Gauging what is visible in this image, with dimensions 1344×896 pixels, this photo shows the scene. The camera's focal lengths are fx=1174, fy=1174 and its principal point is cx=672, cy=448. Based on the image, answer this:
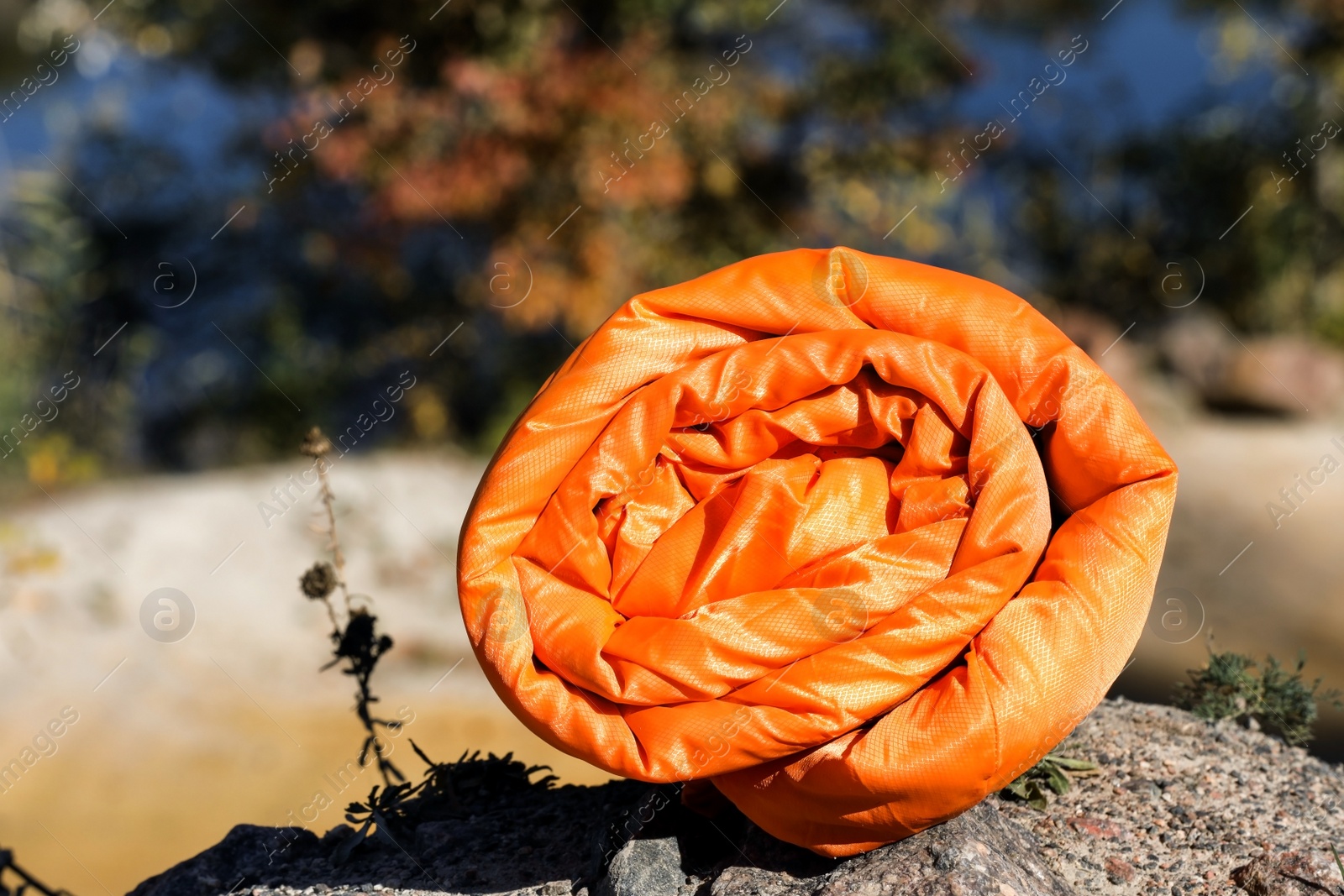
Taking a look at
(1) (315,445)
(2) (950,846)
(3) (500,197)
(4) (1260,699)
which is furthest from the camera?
(3) (500,197)

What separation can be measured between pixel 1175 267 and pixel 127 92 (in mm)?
8673

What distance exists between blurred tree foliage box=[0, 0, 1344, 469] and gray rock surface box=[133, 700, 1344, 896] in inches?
190

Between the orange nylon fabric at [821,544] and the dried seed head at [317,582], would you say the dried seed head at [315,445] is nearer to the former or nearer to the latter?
the dried seed head at [317,582]

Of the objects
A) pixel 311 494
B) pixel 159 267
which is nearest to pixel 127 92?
pixel 159 267

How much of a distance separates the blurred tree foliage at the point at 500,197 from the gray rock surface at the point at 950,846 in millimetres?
4821

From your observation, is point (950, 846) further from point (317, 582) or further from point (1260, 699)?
point (317, 582)

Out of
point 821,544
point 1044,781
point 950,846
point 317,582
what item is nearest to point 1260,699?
point 1044,781

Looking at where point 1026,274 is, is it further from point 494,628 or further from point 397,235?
point 494,628

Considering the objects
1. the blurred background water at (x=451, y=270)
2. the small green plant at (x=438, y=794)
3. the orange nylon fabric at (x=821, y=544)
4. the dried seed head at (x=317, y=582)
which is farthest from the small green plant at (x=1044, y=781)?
the blurred background water at (x=451, y=270)

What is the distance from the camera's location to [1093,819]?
8.09ft

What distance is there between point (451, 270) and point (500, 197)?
4.51ft

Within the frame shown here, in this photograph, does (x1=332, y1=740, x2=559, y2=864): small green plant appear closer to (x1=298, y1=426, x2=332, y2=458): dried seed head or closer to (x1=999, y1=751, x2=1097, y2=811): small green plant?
(x1=298, y1=426, x2=332, y2=458): dried seed head

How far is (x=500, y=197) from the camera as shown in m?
7.03

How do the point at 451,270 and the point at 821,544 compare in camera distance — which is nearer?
the point at 821,544
